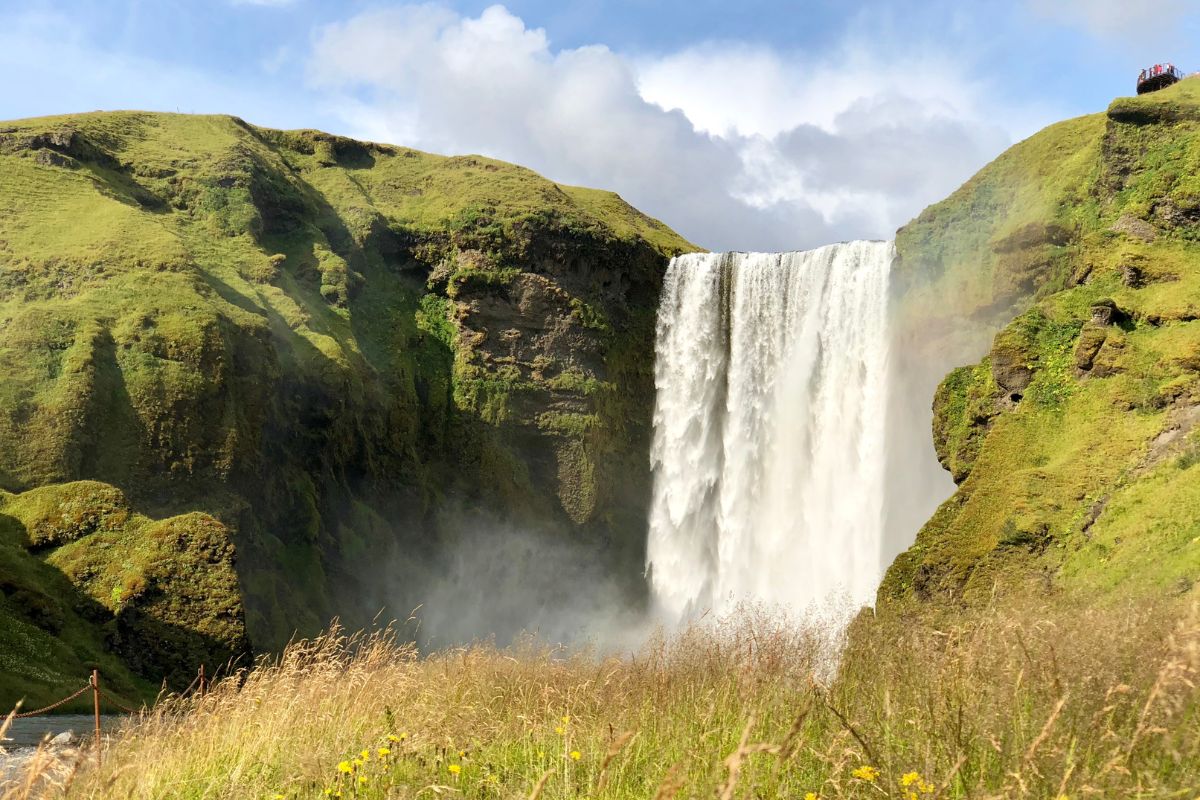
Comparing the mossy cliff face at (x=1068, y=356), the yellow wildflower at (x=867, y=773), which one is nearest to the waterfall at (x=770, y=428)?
the mossy cliff face at (x=1068, y=356)

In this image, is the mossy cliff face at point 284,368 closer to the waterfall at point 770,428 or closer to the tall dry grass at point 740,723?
the waterfall at point 770,428

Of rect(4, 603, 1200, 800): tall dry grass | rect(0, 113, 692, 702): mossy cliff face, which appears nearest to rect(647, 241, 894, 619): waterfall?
rect(0, 113, 692, 702): mossy cliff face

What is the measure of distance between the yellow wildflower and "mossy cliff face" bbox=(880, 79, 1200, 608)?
321 inches

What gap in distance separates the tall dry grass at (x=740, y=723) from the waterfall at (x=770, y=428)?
2811 centimetres

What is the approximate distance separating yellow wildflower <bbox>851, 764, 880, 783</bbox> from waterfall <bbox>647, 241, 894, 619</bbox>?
30.4 m

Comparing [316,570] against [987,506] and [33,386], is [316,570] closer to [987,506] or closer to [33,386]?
[33,386]

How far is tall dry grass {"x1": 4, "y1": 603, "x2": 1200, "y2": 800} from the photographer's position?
156 inches

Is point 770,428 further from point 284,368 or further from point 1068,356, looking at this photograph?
point 284,368

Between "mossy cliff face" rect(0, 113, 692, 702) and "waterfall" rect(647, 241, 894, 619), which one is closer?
"mossy cliff face" rect(0, 113, 692, 702)

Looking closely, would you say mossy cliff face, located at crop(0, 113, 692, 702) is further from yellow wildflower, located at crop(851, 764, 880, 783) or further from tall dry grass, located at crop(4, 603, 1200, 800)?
yellow wildflower, located at crop(851, 764, 880, 783)

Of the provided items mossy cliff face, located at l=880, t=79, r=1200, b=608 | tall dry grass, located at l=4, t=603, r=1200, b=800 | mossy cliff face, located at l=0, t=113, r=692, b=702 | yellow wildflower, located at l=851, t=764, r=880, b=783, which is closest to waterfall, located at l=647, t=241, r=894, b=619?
mossy cliff face, located at l=0, t=113, r=692, b=702

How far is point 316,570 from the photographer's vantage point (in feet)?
118

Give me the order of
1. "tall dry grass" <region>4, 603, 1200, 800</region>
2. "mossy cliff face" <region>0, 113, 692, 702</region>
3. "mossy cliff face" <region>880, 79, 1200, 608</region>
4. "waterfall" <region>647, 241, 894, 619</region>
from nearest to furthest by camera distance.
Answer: "tall dry grass" <region>4, 603, 1200, 800</region> < "mossy cliff face" <region>880, 79, 1200, 608</region> < "mossy cliff face" <region>0, 113, 692, 702</region> < "waterfall" <region>647, 241, 894, 619</region>

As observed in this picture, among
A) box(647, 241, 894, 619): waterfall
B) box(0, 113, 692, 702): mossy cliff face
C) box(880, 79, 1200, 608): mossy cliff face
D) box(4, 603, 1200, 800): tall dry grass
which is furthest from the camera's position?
box(647, 241, 894, 619): waterfall
